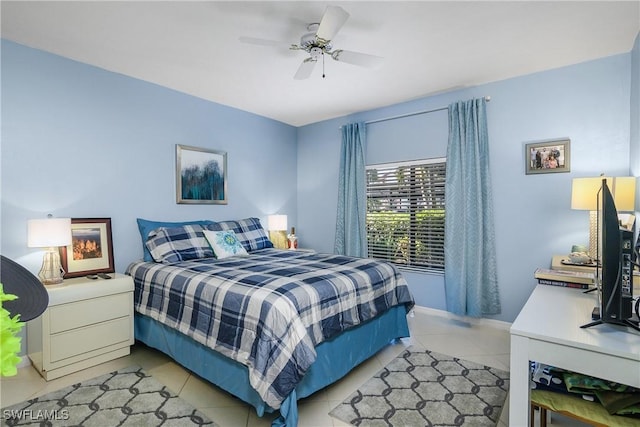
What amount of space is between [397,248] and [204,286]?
259 cm

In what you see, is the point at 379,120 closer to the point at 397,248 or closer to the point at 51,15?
the point at 397,248

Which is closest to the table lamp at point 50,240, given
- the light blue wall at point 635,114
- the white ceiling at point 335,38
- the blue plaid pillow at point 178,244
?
the blue plaid pillow at point 178,244

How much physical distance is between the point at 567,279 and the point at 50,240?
3.58m

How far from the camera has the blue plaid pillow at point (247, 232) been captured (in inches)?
145

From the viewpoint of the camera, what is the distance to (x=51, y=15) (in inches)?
88.1

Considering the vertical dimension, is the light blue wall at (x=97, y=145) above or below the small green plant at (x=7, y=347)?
above

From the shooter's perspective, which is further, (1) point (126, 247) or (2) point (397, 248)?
(2) point (397, 248)

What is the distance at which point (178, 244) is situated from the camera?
316 centimetres

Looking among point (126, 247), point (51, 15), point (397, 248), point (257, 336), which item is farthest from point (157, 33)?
point (397, 248)

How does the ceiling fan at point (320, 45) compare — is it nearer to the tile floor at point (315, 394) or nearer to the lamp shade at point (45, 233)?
the lamp shade at point (45, 233)

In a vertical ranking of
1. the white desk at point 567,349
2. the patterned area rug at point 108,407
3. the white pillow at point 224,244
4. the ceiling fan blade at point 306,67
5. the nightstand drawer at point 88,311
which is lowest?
the patterned area rug at point 108,407

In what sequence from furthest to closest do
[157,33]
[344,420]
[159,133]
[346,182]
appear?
1. [346,182]
2. [159,133]
3. [157,33]
4. [344,420]

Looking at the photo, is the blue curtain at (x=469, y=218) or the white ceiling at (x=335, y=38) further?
the blue curtain at (x=469, y=218)

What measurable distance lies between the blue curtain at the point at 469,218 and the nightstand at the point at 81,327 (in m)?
3.18
